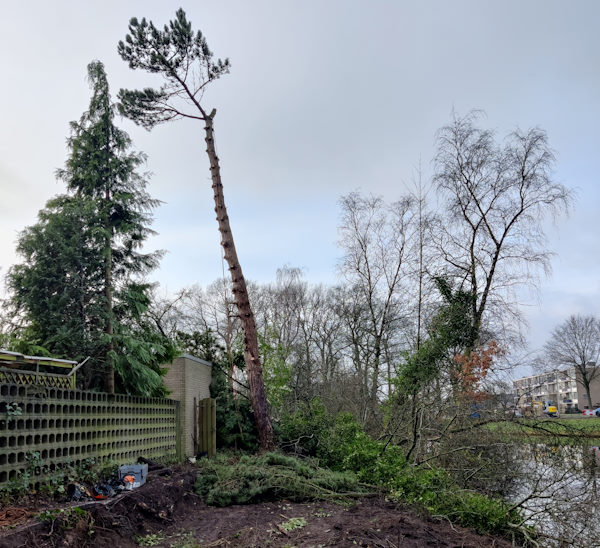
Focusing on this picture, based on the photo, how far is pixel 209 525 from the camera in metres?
5.57

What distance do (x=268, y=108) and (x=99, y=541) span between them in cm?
1010

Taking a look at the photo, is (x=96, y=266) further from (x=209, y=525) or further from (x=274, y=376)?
(x=274, y=376)

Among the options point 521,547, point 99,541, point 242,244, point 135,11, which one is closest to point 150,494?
point 99,541

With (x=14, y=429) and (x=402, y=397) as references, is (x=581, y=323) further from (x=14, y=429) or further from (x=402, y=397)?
(x=14, y=429)

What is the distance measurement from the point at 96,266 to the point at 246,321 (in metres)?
3.61

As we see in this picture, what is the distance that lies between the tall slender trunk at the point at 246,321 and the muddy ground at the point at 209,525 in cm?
427

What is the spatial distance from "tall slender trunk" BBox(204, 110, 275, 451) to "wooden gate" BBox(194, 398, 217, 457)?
45.5 inches

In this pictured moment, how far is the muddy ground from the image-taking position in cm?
410

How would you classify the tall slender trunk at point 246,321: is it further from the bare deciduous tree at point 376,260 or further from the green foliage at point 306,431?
the bare deciduous tree at point 376,260

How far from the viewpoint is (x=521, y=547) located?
231 inches

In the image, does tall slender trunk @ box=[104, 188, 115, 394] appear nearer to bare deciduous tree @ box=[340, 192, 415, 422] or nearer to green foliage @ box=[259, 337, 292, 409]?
green foliage @ box=[259, 337, 292, 409]

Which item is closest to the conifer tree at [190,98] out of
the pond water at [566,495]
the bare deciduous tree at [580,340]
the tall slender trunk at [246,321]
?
the tall slender trunk at [246,321]

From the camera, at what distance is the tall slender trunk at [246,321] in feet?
35.9

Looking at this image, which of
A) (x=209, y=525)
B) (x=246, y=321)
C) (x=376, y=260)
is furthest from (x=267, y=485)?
(x=376, y=260)
